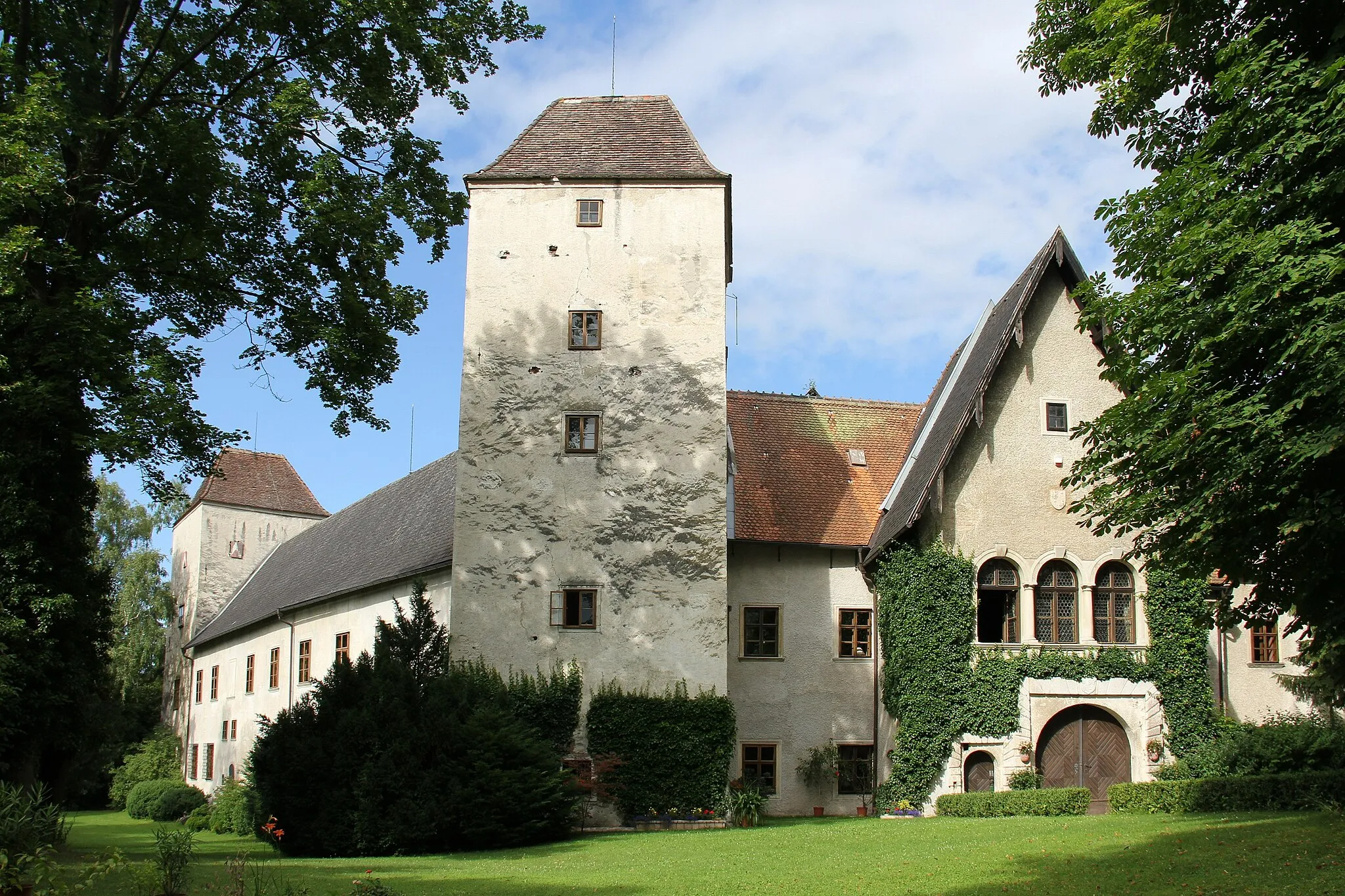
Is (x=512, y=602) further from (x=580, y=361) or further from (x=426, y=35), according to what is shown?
(x=426, y=35)

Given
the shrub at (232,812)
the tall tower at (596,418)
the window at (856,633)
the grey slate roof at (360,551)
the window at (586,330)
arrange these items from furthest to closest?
the shrub at (232,812) → the grey slate roof at (360,551) → the window at (856,633) → the window at (586,330) → the tall tower at (596,418)

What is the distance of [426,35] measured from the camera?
19.4 meters

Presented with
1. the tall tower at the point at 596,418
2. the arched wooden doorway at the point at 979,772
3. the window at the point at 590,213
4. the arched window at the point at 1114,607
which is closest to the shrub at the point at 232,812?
the tall tower at the point at 596,418

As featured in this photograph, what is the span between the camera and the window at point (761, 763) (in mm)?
26281

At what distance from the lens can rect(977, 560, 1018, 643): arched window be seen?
25.1 meters

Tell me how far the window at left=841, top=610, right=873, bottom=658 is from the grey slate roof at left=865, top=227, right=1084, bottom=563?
1.41 meters

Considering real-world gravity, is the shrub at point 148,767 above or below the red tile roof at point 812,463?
below

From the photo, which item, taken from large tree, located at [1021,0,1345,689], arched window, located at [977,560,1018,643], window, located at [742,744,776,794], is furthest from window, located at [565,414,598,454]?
large tree, located at [1021,0,1345,689]

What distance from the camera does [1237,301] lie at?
42.4 ft

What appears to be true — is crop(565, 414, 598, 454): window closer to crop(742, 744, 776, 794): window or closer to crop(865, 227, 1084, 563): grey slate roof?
crop(865, 227, 1084, 563): grey slate roof

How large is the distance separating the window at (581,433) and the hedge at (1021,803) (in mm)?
10004

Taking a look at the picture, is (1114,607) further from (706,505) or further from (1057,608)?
(706,505)

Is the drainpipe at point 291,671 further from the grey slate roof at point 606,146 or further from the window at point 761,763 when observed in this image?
the grey slate roof at point 606,146

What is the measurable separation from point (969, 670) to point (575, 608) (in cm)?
811
